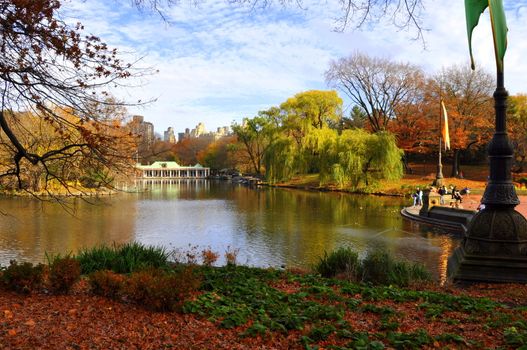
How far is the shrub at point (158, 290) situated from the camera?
460 centimetres

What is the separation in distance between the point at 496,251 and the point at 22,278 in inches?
300

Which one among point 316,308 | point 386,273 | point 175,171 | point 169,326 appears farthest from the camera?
point 175,171

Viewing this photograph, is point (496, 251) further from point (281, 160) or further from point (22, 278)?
point (281, 160)

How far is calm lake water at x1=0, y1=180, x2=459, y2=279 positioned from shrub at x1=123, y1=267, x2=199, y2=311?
4632mm

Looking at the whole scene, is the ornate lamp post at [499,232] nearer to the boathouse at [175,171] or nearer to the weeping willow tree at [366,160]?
the weeping willow tree at [366,160]

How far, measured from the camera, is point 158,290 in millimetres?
4586

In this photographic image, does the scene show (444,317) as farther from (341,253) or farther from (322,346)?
(341,253)

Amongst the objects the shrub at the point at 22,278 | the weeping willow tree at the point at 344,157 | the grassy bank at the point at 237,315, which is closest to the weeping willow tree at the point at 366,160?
the weeping willow tree at the point at 344,157

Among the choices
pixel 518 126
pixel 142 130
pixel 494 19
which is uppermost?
pixel 518 126

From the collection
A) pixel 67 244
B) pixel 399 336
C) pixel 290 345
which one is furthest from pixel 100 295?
pixel 67 244

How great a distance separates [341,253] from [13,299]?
18.4 feet

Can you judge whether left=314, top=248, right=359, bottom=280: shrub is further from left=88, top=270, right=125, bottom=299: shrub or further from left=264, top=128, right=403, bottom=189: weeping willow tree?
left=264, top=128, right=403, bottom=189: weeping willow tree

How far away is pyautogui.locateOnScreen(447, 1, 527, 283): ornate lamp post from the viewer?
7816mm

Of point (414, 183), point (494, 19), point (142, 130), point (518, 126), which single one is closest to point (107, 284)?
point (142, 130)
